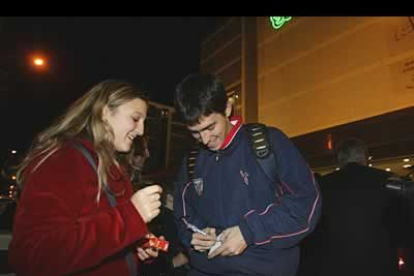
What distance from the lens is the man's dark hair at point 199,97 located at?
2.38m

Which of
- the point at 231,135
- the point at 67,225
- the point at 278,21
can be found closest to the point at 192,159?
the point at 231,135

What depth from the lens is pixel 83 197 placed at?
1694mm

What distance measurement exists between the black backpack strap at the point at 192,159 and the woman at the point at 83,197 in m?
0.53

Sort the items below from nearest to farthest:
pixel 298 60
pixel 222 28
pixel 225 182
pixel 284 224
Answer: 1. pixel 284 224
2. pixel 225 182
3. pixel 298 60
4. pixel 222 28

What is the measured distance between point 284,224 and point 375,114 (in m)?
7.19

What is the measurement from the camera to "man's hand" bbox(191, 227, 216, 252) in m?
2.16

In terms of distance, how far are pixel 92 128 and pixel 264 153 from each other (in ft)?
3.13

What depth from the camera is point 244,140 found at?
2400mm

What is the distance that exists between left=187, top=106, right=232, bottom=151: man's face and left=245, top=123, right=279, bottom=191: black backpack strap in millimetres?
205

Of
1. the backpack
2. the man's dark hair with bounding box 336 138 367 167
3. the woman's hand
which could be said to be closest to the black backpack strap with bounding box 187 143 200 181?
the backpack

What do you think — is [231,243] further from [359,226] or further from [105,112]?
[359,226]

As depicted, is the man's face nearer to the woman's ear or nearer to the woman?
the woman

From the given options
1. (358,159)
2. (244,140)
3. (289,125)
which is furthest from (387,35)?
(244,140)
